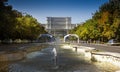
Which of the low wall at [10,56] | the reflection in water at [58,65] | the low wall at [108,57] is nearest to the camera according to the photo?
the reflection in water at [58,65]

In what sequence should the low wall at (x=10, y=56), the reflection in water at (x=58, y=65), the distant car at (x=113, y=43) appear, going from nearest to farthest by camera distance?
the reflection in water at (x=58, y=65), the low wall at (x=10, y=56), the distant car at (x=113, y=43)

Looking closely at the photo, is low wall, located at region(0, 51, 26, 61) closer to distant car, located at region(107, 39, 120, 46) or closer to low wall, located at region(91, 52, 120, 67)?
low wall, located at region(91, 52, 120, 67)

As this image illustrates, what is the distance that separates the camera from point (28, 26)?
127125mm

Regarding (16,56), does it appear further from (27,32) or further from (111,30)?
(27,32)

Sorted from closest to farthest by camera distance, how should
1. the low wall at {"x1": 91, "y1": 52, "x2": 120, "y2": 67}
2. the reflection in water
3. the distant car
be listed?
the reflection in water
the low wall at {"x1": 91, "y1": 52, "x2": 120, "y2": 67}
the distant car

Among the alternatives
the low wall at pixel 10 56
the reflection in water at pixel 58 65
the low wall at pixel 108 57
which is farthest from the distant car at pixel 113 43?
the reflection in water at pixel 58 65

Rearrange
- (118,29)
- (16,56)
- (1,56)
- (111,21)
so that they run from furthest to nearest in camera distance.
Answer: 1. (111,21)
2. (118,29)
3. (16,56)
4. (1,56)

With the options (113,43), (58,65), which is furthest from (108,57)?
(113,43)

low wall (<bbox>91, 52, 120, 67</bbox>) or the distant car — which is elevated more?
the distant car

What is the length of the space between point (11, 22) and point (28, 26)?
4713 cm

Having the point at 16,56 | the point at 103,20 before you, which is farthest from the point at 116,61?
the point at 103,20

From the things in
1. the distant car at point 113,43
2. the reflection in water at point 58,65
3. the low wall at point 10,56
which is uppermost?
the distant car at point 113,43

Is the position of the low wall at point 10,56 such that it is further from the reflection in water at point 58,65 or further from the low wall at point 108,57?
the low wall at point 108,57

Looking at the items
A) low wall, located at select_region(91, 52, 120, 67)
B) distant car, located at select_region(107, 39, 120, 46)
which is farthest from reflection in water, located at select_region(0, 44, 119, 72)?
distant car, located at select_region(107, 39, 120, 46)
